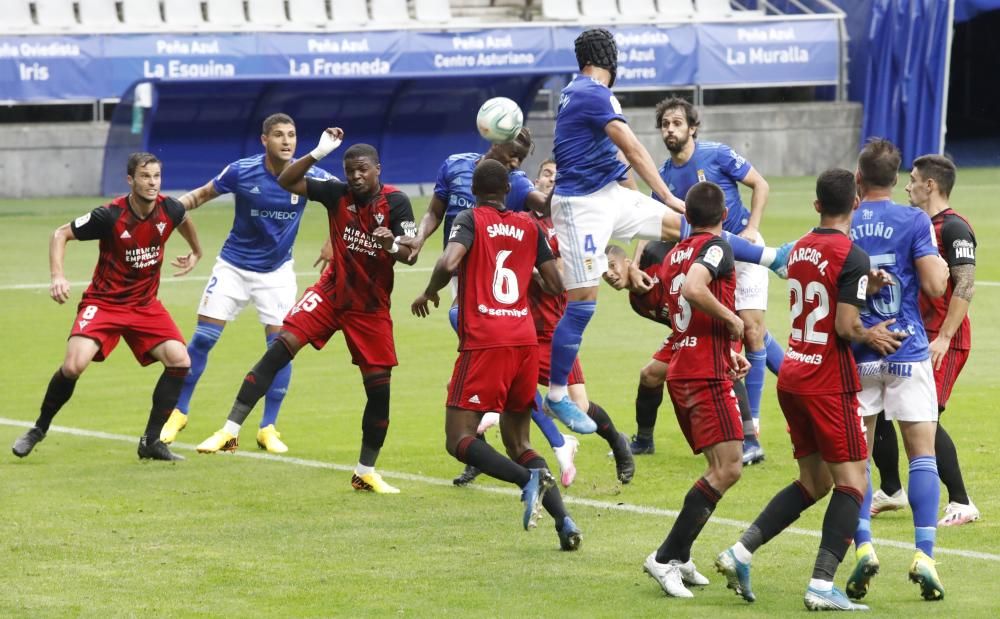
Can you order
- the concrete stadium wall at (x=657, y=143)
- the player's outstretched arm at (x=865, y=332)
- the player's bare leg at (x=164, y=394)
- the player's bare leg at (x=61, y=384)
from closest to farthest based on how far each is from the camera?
the player's outstretched arm at (x=865, y=332) < the player's bare leg at (x=61, y=384) < the player's bare leg at (x=164, y=394) < the concrete stadium wall at (x=657, y=143)

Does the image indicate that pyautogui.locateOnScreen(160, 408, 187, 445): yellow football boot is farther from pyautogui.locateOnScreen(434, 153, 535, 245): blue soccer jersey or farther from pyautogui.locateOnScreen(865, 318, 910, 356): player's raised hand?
pyautogui.locateOnScreen(865, 318, 910, 356): player's raised hand

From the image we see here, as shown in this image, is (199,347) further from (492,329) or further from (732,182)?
(492,329)

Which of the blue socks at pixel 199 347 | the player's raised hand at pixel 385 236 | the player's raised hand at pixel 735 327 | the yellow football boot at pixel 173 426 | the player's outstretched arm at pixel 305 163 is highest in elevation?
the player's outstretched arm at pixel 305 163

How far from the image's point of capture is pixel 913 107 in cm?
3688

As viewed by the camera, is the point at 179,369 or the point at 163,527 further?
the point at 179,369

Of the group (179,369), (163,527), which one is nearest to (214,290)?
(179,369)

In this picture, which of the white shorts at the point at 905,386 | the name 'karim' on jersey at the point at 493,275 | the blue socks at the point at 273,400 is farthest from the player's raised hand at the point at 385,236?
the white shorts at the point at 905,386

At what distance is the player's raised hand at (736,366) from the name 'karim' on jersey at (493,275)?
116cm

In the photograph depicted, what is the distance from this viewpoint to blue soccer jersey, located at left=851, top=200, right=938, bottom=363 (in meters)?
7.32

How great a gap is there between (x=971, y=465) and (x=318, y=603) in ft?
15.7

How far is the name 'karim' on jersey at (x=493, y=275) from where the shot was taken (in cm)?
797

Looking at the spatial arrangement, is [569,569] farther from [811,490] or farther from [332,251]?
[332,251]

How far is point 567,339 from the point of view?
947 cm

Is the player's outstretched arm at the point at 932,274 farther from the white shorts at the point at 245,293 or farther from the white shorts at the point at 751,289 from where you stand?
the white shorts at the point at 245,293
